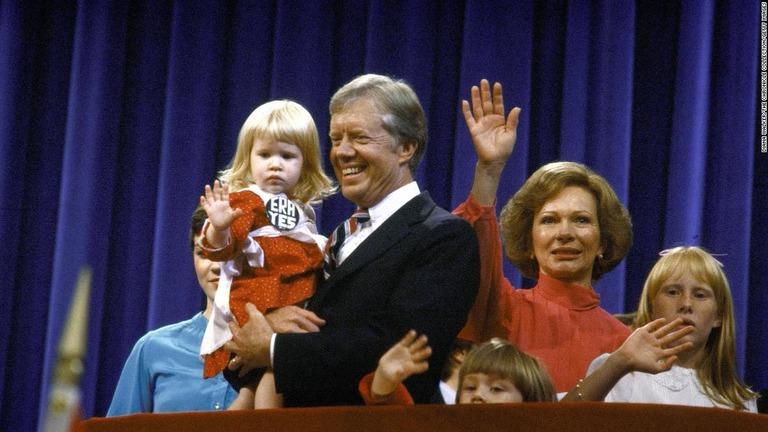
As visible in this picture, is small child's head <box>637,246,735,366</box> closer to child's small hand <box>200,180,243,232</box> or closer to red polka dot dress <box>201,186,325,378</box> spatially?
red polka dot dress <box>201,186,325,378</box>

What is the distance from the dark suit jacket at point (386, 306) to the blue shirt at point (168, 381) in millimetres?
924

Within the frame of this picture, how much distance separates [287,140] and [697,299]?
0.99 metres

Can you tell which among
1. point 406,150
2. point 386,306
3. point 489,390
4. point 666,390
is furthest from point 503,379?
point 666,390

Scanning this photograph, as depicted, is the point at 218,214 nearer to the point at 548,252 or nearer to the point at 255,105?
the point at 548,252

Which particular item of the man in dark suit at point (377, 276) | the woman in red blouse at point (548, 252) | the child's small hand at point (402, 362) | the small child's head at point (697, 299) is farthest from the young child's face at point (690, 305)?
the child's small hand at point (402, 362)

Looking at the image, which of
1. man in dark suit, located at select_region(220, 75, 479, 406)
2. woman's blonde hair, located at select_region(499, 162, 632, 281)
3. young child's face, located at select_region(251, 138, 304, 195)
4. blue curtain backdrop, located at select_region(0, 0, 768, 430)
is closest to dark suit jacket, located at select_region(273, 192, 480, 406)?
man in dark suit, located at select_region(220, 75, 479, 406)

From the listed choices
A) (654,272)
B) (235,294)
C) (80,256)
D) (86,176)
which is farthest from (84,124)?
(654,272)

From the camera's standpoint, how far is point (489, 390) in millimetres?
2090

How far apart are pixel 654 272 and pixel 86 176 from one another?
2049 mm

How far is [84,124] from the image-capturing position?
12.6ft

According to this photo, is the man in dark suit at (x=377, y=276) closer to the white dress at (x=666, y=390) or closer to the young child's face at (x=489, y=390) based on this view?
the young child's face at (x=489, y=390)

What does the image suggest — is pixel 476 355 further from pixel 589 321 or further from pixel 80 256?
pixel 80 256

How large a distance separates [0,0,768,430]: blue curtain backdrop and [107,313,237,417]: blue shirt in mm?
796

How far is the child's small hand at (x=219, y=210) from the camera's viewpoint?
2.07 meters
